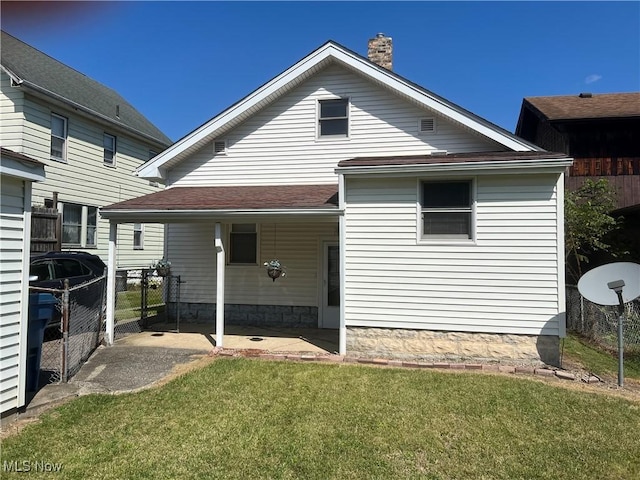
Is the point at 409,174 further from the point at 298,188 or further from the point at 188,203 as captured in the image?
the point at 188,203

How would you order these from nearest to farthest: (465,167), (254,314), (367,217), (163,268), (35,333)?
(35,333)
(465,167)
(367,217)
(163,268)
(254,314)

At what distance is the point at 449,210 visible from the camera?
7.21 m

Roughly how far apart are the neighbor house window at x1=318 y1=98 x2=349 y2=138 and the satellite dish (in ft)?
20.2

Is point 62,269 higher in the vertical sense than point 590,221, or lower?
lower

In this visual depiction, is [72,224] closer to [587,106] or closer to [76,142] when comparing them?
[76,142]

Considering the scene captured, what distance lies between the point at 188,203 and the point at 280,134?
322 cm

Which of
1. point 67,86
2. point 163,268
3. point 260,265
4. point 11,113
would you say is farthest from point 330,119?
point 67,86

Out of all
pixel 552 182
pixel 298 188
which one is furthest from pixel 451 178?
pixel 298 188

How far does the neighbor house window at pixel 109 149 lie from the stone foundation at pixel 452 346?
43.5ft

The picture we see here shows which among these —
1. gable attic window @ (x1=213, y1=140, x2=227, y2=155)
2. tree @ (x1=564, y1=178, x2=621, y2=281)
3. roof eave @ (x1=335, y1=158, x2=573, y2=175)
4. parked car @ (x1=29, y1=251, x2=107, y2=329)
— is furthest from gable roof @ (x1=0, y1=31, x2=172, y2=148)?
tree @ (x1=564, y1=178, x2=621, y2=281)

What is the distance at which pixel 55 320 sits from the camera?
26.8 ft

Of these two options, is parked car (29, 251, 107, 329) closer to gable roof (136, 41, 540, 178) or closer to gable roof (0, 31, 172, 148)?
gable roof (136, 41, 540, 178)

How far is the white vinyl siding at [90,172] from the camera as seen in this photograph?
12.6 metres

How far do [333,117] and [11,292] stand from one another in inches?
304
